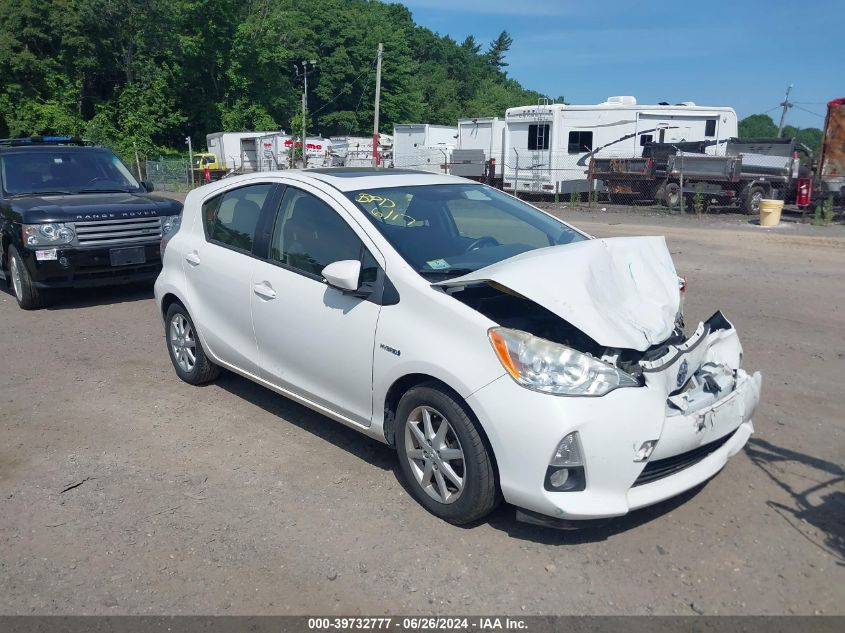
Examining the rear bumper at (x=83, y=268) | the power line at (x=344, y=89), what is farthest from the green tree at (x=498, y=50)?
the rear bumper at (x=83, y=268)

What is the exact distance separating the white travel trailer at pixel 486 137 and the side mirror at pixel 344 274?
77.2ft

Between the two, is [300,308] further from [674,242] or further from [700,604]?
[674,242]

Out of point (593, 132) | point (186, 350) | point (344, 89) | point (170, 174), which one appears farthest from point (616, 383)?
point (344, 89)

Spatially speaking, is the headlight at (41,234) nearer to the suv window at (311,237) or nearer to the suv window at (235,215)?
the suv window at (235,215)

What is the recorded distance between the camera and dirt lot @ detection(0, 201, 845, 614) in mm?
3354

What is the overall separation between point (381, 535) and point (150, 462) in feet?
5.86

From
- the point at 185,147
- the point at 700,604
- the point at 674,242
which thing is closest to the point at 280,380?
the point at 700,604

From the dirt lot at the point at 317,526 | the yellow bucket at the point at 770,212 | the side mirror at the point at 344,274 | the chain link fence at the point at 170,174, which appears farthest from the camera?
the chain link fence at the point at 170,174

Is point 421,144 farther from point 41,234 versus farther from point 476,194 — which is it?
point 476,194

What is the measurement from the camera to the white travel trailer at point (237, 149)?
42.4 meters

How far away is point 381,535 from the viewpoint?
12.6 feet

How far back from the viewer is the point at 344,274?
4.16 metres

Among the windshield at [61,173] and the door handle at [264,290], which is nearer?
the door handle at [264,290]

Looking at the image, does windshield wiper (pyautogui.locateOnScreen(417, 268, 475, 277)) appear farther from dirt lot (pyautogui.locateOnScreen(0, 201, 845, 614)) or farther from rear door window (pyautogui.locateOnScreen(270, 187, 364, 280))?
dirt lot (pyautogui.locateOnScreen(0, 201, 845, 614))
